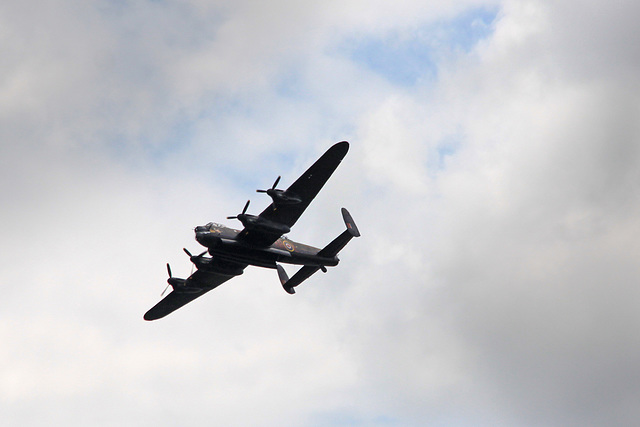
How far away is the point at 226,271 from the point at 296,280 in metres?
6.23

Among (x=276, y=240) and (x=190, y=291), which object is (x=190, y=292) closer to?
(x=190, y=291)

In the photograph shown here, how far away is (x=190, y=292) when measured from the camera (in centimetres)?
6975

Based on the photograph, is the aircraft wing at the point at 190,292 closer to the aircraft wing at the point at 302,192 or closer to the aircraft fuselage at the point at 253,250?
the aircraft fuselage at the point at 253,250

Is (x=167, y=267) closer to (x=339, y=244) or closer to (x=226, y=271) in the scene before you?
(x=226, y=271)

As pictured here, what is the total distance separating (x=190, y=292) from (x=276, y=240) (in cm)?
1224

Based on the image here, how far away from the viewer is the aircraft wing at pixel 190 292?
69062 millimetres

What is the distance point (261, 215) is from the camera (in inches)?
2371

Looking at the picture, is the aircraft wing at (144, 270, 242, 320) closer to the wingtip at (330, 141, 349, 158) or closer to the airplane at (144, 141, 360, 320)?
the airplane at (144, 141, 360, 320)

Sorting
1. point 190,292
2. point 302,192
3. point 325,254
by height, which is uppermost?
point 190,292

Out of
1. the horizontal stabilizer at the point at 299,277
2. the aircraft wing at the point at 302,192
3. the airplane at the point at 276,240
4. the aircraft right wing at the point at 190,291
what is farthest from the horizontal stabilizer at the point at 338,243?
the aircraft right wing at the point at 190,291

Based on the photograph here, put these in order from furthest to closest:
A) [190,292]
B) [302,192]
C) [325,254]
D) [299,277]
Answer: [190,292] < [299,277] < [325,254] < [302,192]

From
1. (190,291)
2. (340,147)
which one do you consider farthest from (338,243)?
(190,291)

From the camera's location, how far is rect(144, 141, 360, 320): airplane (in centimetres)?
5897

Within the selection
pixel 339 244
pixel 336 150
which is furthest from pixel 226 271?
pixel 336 150
